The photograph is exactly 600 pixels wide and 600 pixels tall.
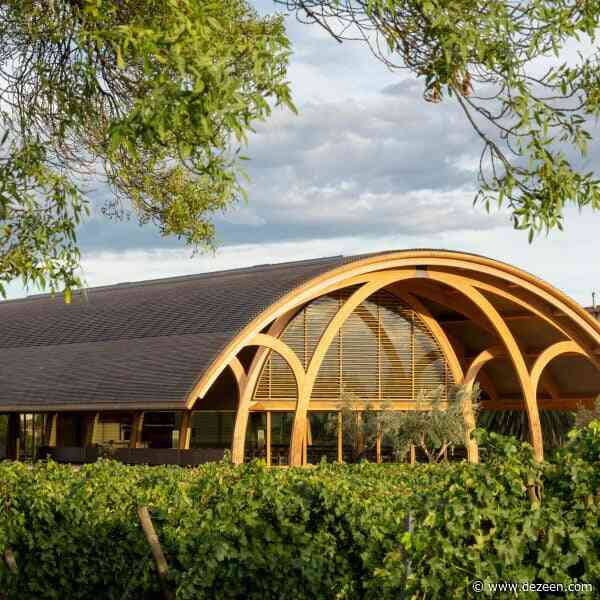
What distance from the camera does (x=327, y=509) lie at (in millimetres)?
7961

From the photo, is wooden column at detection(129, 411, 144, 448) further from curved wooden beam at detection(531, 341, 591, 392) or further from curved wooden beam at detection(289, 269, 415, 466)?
curved wooden beam at detection(531, 341, 591, 392)

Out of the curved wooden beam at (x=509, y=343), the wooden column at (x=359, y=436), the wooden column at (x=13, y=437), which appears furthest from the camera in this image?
the wooden column at (x=13, y=437)

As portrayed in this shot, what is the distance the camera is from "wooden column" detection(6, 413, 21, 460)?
31492 millimetres

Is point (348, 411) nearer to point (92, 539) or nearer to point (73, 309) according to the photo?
point (73, 309)

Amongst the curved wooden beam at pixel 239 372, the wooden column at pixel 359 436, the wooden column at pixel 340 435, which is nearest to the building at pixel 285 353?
the curved wooden beam at pixel 239 372

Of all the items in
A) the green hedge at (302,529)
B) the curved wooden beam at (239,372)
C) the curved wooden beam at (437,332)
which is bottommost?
the green hedge at (302,529)

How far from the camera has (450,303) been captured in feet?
101

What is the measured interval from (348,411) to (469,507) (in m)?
22.1

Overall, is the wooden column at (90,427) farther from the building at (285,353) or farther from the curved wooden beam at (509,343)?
the curved wooden beam at (509,343)

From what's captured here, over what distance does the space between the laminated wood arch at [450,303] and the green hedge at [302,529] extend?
1245 cm

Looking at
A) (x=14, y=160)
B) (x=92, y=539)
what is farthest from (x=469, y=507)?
(x=14, y=160)

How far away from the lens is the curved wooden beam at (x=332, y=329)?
2602 centimetres

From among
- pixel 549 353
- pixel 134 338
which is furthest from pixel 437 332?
pixel 134 338

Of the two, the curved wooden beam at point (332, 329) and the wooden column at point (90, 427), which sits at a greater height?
the curved wooden beam at point (332, 329)
